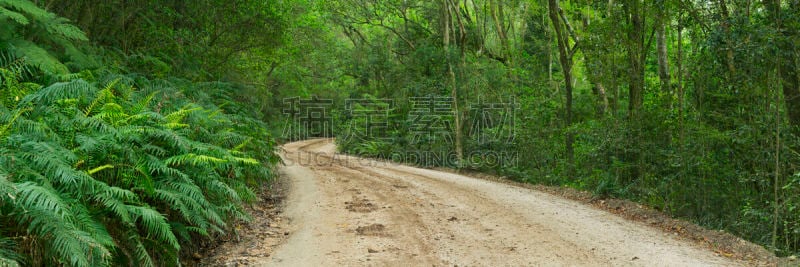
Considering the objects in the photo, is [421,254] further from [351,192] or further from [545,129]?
[545,129]

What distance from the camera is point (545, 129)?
54.9ft

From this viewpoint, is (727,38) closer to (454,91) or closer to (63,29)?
(63,29)

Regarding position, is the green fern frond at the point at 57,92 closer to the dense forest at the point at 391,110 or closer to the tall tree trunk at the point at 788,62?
the dense forest at the point at 391,110

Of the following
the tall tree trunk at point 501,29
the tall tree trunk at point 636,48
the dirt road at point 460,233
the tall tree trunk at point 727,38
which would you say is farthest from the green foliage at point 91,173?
the tall tree trunk at point 501,29

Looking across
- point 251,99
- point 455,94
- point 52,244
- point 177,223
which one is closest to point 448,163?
point 455,94

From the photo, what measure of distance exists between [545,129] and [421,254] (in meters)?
11.3

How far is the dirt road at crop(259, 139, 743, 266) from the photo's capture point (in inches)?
250

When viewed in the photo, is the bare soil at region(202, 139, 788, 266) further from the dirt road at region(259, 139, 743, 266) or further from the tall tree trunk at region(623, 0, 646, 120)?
the tall tree trunk at region(623, 0, 646, 120)

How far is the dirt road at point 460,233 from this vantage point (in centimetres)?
636

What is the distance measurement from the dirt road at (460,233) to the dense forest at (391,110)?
4.07 ft

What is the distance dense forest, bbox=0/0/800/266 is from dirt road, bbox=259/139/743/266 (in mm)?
1241

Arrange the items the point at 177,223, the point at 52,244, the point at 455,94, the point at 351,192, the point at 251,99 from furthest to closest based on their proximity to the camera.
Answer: the point at 455,94
the point at 251,99
the point at 351,192
the point at 177,223
the point at 52,244

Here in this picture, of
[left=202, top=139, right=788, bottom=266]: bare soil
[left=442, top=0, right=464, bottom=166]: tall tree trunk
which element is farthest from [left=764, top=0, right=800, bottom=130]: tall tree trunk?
[left=442, top=0, right=464, bottom=166]: tall tree trunk

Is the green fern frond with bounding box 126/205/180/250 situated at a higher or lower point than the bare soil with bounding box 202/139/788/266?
higher
